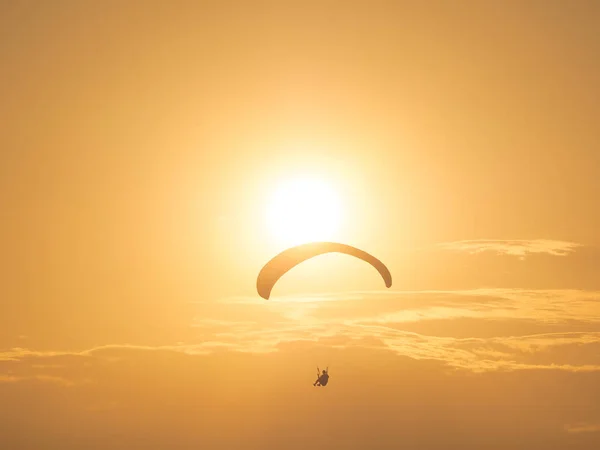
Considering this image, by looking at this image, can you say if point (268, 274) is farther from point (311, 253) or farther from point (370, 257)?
point (370, 257)

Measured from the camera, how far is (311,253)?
41.9m

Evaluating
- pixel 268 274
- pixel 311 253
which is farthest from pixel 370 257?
pixel 268 274

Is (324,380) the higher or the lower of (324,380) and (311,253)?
the lower

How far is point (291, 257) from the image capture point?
137ft

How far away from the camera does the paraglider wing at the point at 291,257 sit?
1628 inches

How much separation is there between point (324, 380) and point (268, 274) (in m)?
7.33

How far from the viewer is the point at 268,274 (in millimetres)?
41594

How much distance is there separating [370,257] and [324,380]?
7878mm

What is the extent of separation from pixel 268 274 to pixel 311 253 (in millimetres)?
2748

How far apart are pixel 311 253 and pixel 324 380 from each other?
771 cm

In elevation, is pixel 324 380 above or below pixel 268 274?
below

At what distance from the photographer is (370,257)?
41969 mm

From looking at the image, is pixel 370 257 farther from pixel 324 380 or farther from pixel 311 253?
pixel 324 380

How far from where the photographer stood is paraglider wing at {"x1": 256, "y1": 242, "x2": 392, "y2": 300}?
1628 inches
